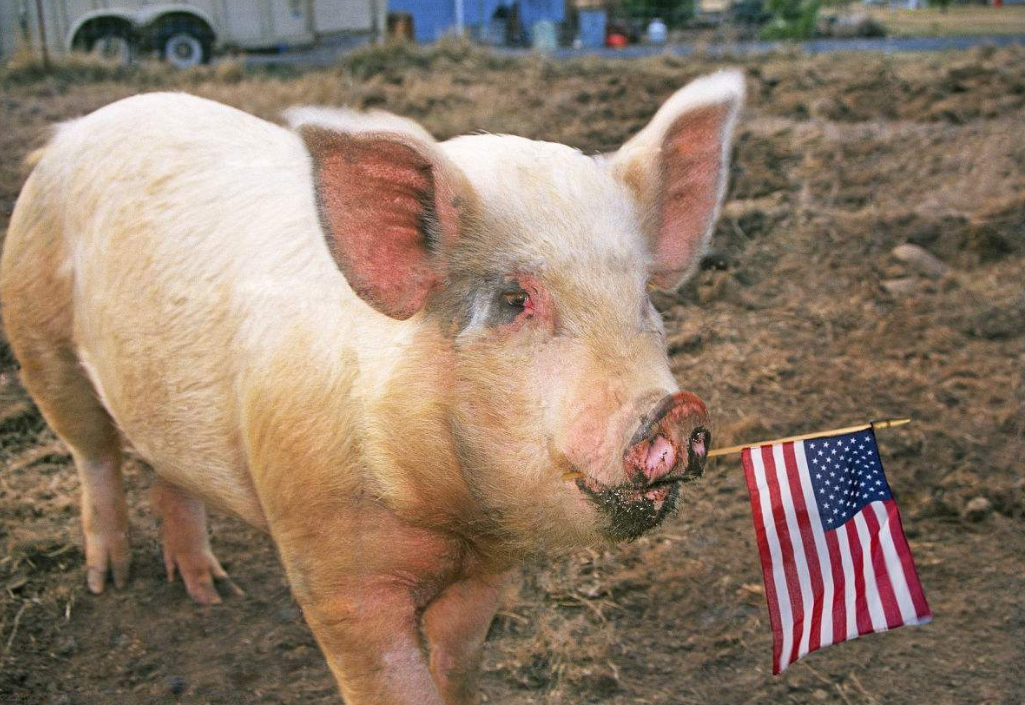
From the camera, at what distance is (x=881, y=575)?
3.05 meters

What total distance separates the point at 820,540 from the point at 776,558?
14cm

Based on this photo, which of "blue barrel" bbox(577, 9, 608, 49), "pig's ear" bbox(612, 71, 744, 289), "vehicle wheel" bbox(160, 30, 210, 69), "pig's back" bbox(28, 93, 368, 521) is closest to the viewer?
"pig's ear" bbox(612, 71, 744, 289)

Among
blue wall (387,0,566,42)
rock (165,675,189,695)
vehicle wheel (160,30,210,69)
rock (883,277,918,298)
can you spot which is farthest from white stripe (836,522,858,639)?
blue wall (387,0,566,42)

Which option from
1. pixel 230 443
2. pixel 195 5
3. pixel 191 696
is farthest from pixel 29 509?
pixel 195 5

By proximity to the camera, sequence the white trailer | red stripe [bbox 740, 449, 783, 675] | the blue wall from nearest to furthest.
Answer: red stripe [bbox 740, 449, 783, 675] → the white trailer → the blue wall

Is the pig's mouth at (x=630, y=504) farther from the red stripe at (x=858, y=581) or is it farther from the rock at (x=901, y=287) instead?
the rock at (x=901, y=287)

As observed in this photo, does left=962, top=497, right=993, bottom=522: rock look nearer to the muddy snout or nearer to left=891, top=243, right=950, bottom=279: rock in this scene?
left=891, top=243, right=950, bottom=279: rock

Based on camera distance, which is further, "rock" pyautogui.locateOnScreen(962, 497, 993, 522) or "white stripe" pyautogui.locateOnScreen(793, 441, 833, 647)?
"rock" pyautogui.locateOnScreen(962, 497, 993, 522)

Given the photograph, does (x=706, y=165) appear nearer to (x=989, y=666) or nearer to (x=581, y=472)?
(x=581, y=472)

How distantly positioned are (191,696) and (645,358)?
2.03m

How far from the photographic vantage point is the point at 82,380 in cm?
360

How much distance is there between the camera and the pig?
2.21 metres

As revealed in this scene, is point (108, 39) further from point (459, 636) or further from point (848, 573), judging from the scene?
point (848, 573)

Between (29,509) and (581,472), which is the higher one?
(581,472)
